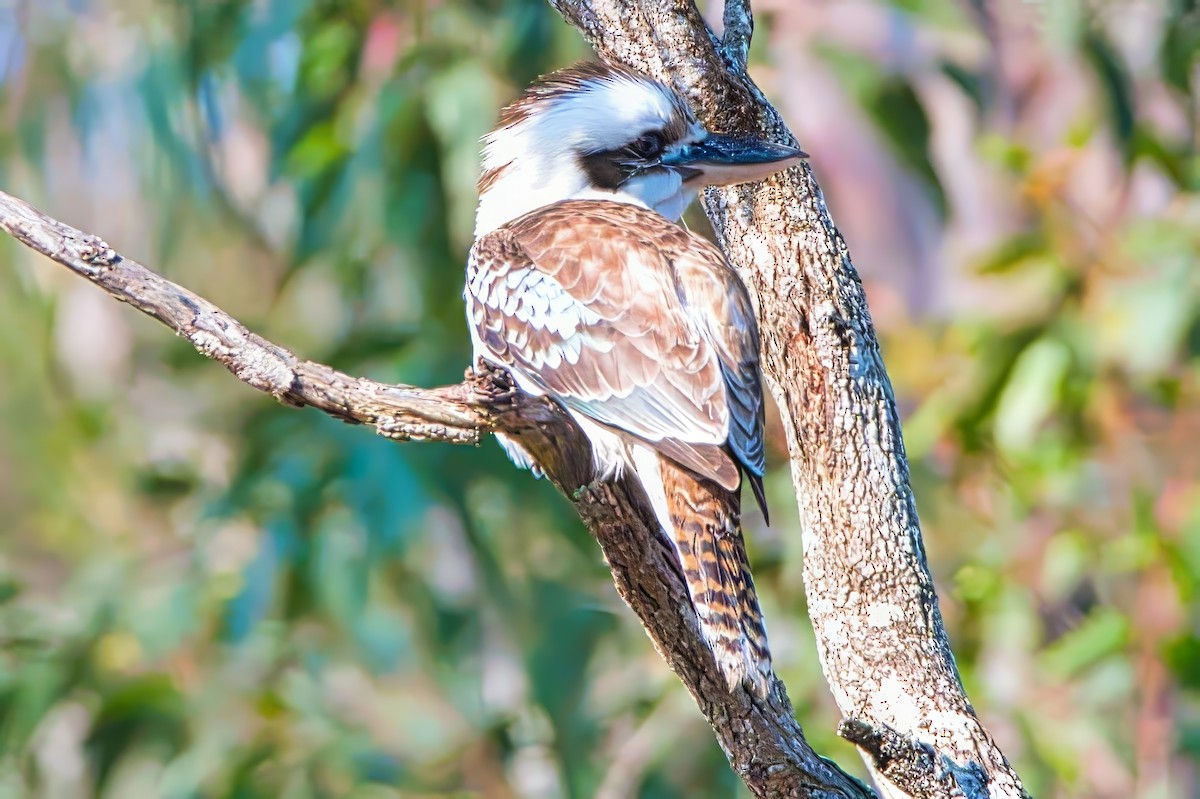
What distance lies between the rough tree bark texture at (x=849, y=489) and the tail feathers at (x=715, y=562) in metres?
0.11

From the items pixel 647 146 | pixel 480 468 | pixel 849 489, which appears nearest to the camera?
pixel 849 489

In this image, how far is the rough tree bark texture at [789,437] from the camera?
1.43 m

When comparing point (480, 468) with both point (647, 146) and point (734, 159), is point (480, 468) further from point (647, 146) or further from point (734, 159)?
point (734, 159)

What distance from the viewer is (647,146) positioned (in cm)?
213

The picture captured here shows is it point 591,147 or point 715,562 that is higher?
point 591,147

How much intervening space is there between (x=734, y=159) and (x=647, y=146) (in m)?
0.40

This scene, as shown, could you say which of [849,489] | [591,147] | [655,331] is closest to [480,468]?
[591,147]

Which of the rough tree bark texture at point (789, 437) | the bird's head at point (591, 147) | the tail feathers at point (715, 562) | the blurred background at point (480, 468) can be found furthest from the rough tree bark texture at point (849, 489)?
the blurred background at point (480, 468)

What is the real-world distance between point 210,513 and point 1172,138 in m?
2.67

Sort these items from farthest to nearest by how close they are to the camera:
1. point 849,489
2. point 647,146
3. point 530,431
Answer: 1. point 647,146
2. point 849,489
3. point 530,431

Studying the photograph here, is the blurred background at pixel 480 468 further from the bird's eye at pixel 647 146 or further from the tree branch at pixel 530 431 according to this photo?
the tree branch at pixel 530 431

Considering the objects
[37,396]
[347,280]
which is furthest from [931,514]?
[37,396]

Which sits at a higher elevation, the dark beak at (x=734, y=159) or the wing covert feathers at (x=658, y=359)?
the dark beak at (x=734, y=159)

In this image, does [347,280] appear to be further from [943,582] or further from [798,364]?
[798,364]
